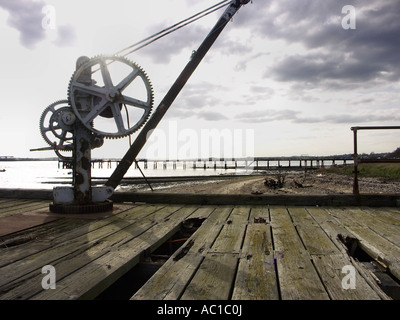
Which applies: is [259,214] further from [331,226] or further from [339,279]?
[339,279]

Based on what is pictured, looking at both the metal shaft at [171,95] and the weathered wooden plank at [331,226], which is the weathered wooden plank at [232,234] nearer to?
the weathered wooden plank at [331,226]

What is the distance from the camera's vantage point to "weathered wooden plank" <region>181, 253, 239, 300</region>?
1.95 meters

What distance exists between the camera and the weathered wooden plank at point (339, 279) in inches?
75.1

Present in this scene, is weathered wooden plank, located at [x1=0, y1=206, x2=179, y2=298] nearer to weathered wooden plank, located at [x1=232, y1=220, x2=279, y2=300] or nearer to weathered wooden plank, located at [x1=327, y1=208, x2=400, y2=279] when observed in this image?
weathered wooden plank, located at [x1=232, y1=220, x2=279, y2=300]

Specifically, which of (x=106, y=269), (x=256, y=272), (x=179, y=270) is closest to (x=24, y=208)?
(x=106, y=269)

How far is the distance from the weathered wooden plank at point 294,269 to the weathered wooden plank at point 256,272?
0.21 ft

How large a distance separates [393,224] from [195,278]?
124 inches

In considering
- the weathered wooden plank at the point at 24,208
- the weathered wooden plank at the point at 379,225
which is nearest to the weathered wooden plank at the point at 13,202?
the weathered wooden plank at the point at 24,208

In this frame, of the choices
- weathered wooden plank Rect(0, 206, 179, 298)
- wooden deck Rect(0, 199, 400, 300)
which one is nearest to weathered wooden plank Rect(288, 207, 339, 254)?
wooden deck Rect(0, 199, 400, 300)

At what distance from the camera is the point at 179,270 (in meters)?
2.37

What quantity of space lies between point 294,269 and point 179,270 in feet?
3.00

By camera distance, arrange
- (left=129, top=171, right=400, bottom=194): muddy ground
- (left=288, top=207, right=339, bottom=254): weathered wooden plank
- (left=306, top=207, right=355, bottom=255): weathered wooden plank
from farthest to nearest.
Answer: (left=129, top=171, right=400, bottom=194): muddy ground
(left=306, top=207, right=355, bottom=255): weathered wooden plank
(left=288, top=207, right=339, bottom=254): weathered wooden plank

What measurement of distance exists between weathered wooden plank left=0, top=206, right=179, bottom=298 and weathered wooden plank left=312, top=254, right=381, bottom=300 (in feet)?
6.40

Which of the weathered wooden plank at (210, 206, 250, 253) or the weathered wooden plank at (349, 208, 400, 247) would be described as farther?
the weathered wooden plank at (349, 208, 400, 247)
